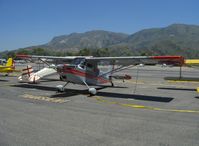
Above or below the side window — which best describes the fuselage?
below

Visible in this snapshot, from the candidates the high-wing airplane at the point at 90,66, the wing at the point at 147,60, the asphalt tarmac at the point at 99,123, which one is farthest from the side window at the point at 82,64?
the asphalt tarmac at the point at 99,123

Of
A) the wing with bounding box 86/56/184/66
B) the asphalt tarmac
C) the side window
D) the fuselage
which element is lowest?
the asphalt tarmac

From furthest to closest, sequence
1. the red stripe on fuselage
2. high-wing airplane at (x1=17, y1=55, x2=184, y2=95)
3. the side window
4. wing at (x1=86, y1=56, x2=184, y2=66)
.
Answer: the side window < the red stripe on fuselage < high-wing airplane at (x1=17, y1=55, x2=184, y2=95) < wing at (x1=86, y1=56, x2=184, y2=66)

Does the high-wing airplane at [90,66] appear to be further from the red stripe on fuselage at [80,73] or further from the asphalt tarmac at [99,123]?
the asphalt tarmac at [99,123]

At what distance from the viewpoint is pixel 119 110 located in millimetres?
10414

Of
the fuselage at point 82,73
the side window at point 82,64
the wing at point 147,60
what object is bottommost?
the fuselage at point 82,73

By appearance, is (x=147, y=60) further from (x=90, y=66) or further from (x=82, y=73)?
(x=82, y=73)

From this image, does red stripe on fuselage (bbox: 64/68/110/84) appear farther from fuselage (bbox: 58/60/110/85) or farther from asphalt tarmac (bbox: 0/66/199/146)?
asphalt tarmac (bbox: 0/66/199/146)

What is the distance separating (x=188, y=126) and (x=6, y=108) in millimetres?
7698

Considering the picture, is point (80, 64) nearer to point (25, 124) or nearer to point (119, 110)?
point (119, 110)

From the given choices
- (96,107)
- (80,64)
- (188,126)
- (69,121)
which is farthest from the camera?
(80,64)

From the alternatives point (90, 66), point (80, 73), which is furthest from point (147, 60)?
point (80, 73)

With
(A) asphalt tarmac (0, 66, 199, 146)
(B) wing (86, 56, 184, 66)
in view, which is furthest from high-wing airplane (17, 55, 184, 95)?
(A) asphalt tarmac (0, 66, 199, 146)

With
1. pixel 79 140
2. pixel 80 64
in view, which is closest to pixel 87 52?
pixel 80 64
